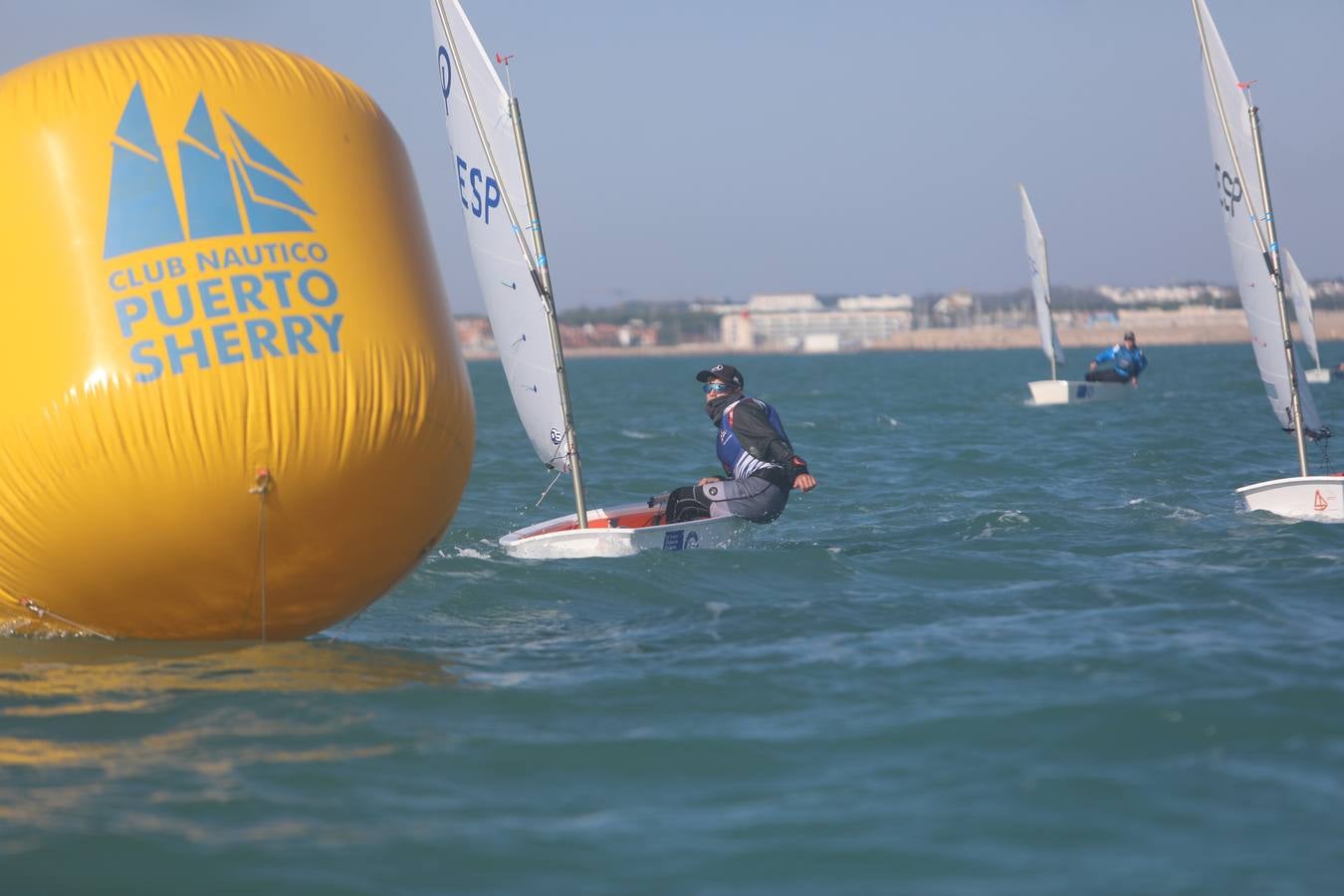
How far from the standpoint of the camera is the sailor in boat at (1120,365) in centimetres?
3025

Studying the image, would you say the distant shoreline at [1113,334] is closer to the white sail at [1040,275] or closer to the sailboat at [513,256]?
the white sail at [1040,275]

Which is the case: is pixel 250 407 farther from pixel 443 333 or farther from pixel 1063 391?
pixel 1063 391

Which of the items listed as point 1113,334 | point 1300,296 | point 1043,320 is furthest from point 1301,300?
point 1113,334

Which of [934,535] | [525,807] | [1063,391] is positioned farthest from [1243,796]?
[1063,391]

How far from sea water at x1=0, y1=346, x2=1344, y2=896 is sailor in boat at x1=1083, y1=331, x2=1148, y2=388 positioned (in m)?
21.2

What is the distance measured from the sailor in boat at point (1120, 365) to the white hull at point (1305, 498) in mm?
19573

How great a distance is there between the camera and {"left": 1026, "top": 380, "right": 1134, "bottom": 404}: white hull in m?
29.4

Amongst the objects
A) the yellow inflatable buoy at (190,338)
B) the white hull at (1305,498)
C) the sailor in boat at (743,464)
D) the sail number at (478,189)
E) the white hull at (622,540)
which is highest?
Result: the sail number at (478,189)

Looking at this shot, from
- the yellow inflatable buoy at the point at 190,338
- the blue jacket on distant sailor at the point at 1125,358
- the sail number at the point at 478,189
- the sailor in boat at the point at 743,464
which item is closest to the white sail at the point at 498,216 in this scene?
the sail number at the point at 478,189

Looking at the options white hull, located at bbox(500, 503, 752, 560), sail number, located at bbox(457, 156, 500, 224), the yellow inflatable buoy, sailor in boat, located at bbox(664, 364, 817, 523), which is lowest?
white hull, located at bbox(500, 503, 752, 560)

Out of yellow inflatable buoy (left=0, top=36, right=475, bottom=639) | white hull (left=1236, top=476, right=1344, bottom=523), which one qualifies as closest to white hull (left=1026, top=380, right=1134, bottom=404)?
white hull (left=1236, top=476, right=1344, bottom=523)

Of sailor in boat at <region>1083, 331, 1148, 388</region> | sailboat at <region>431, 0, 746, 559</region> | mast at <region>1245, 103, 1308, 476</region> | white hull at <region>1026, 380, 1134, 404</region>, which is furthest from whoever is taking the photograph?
sailor in boat at <region>1083, 331, 1148, 388</region>

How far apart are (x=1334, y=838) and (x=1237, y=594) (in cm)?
370

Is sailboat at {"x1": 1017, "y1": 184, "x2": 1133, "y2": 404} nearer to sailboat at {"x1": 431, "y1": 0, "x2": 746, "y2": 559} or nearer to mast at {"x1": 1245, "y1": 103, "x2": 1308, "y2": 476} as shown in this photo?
mast at {"x1": 1245, "y1": 103, "x2": 1308, "y2": 476}
